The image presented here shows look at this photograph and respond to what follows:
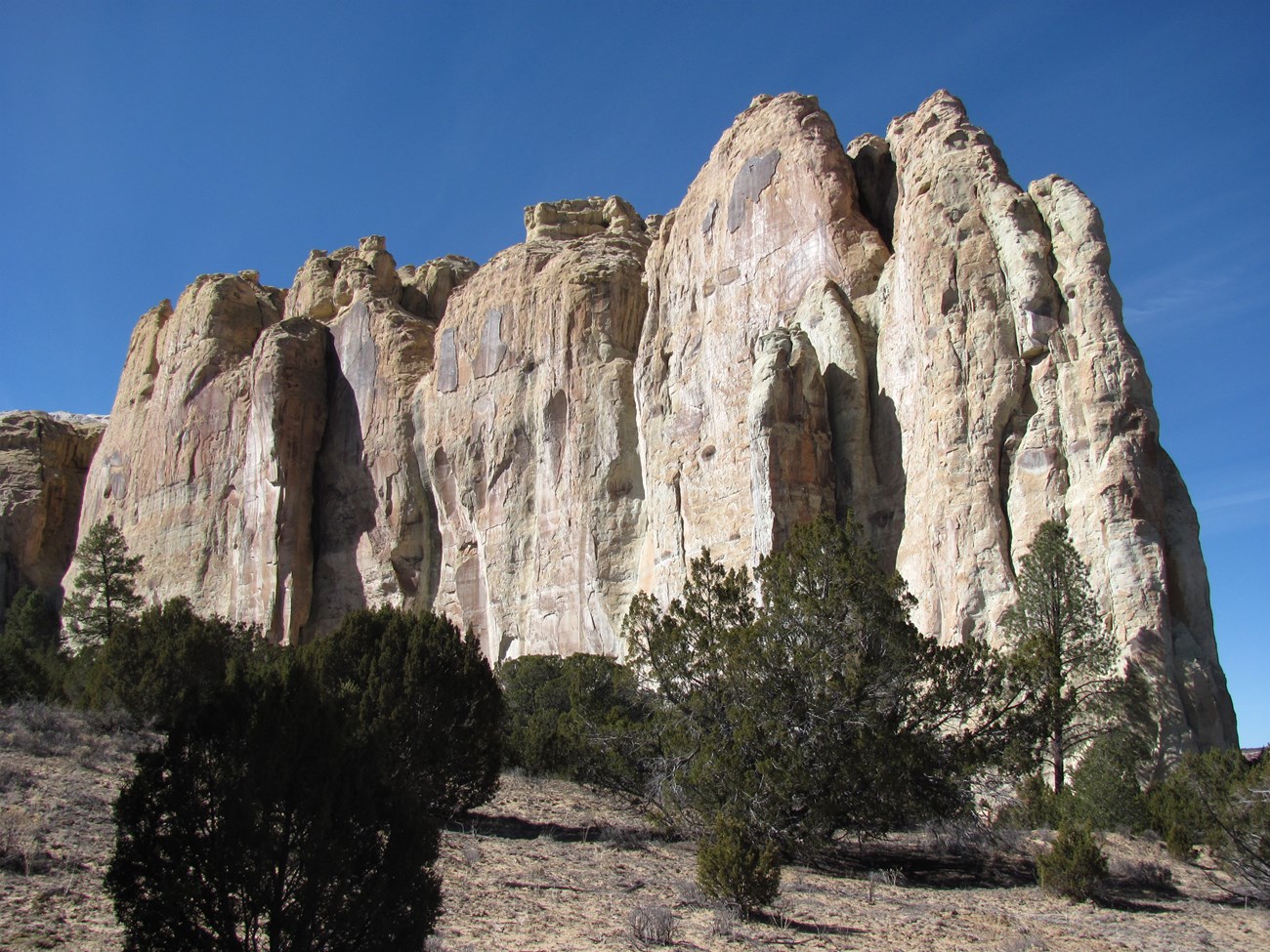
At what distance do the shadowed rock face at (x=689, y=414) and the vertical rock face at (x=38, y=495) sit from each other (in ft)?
21.7

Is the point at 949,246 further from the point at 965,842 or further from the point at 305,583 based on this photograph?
the point at 305,583

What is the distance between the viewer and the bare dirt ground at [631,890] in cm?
1092

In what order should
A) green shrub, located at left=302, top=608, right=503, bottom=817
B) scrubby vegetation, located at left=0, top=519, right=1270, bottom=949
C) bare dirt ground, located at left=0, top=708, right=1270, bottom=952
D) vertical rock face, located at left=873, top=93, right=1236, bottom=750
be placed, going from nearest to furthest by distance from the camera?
scrubby vegetation, located at left=0, top=519, right=1270, bottom=949 → bare dirt ground, located at left=0, top=708, right=1270, bottom=952 → green shrub, located at left=302, top=608, right=503, bottom=817 → vertical rock face, located at left=873, top=93, right=1236, bottom=750

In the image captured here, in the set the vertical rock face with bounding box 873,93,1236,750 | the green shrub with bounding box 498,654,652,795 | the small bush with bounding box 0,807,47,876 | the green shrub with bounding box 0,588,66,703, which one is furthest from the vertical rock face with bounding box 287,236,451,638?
the small bush with bounding box 0,807,47,876

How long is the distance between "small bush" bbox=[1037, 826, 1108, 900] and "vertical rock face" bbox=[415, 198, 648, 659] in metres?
23.1

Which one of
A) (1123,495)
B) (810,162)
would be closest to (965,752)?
(1123,495)

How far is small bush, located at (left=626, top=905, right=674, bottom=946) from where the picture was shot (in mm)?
10992

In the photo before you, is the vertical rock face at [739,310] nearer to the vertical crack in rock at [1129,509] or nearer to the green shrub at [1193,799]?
the vertical crack in rock at [1129,509]

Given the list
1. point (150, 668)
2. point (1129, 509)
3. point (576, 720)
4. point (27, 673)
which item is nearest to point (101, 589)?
point (27, 673)

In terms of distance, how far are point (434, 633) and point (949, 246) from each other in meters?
17.8

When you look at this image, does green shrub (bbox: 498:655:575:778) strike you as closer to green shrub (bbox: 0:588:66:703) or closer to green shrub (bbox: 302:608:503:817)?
green shrub (bbox: 302:608:503:817)

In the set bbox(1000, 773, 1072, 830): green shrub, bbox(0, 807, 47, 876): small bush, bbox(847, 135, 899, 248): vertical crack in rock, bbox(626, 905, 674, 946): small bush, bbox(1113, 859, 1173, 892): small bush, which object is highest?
bbox(847, 135, 899, 248): vertical crack in rock

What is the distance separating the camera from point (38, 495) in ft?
213

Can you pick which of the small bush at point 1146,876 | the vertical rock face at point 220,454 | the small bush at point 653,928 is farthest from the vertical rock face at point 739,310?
the vertical rock face at point 220,454
